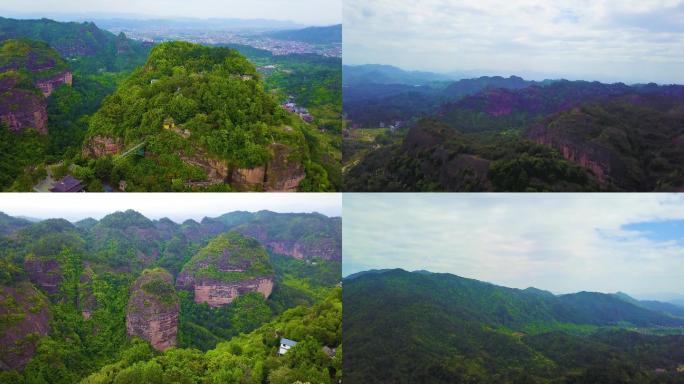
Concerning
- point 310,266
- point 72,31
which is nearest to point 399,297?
point 310,266

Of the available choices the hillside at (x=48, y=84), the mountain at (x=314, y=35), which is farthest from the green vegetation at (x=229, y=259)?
the mountain at (x=314, y=35)

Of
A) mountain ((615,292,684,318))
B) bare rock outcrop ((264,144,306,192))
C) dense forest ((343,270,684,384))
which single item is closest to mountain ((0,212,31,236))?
bare rock outcrop ((264,144,306,192))

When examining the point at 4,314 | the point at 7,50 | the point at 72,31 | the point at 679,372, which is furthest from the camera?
the point at 72,31

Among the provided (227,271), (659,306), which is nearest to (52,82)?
(227,271)

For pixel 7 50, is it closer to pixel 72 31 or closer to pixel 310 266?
pixel 72 31

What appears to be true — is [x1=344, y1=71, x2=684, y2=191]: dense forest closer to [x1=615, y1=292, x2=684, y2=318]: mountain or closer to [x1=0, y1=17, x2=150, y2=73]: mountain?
[x1=615, y1=292, x2=684, y2=318]: mountain

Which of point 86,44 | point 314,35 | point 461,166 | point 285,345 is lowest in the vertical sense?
point 285,345

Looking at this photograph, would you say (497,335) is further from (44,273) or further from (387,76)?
(44,273)
